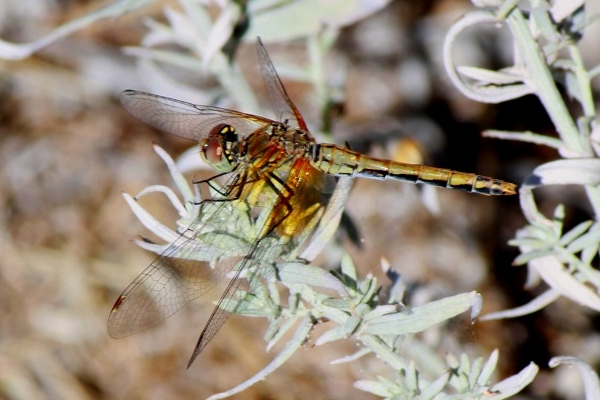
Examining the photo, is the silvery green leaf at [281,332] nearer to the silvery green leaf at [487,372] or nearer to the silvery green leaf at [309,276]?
the silvery green leaf at [309,276]

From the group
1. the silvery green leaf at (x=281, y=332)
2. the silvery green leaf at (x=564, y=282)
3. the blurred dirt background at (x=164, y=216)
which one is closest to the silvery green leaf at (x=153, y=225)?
the silvery green leaf at (x=281, y=332)

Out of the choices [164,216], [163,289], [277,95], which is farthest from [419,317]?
[164,216]

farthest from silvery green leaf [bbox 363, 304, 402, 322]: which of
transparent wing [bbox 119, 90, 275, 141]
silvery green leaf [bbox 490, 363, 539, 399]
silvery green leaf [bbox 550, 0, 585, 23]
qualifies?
transparent wing [bbox 119, 90, 275, 141]

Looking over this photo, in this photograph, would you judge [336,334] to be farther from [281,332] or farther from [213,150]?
[213,150]

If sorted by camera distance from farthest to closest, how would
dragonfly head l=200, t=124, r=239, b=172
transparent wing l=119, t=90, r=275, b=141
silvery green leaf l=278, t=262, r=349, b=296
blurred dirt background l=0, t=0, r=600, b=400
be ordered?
blurred dirt background l=0, t=0, r=600, b=400, transparent wing l=119, t=90, r=275, b=141, dragonfly head l=200, t=124, r=239, b=172, silvery green leaf l=278, t=262, r=349, b=296

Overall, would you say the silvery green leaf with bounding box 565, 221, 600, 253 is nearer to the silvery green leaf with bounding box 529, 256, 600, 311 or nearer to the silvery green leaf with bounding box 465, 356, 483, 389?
the silvery green leaf with bounding box 529, 256, 600, 311

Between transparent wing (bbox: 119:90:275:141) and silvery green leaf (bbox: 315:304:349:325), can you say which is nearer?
silvery green leaf (bbox: 315:304:349:325)

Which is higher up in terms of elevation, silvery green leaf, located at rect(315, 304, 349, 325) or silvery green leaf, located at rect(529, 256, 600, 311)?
silvery green leaf, located at rect(315, 304, 349, 325)

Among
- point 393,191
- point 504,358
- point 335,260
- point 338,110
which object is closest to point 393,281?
point 335,260
